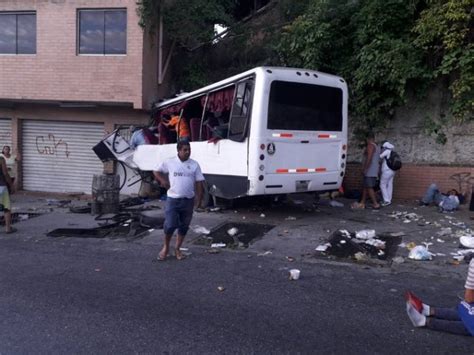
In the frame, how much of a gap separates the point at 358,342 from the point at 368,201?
26.7 ft

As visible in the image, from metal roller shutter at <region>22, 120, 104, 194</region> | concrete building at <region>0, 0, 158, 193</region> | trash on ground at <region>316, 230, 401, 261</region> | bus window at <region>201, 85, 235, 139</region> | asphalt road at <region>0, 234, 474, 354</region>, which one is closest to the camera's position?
asphalt road at <region>0, 234, 474, 354</region>

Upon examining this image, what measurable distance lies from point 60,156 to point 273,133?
891 cm

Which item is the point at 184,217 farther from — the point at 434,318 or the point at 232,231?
the point at 434,318

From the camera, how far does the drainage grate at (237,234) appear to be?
8542 millimetres

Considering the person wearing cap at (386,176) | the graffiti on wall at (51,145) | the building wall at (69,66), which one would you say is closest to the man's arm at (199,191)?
the person wearing cap at (386,176)

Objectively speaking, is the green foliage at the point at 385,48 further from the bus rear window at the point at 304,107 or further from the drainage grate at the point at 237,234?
the drainage grate at the point at 237,234

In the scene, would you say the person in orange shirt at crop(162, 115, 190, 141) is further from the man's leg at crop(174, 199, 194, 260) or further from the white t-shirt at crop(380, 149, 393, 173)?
the white t-shirt at crop(380, 149, 393, 173)

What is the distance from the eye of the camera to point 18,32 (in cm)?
1453

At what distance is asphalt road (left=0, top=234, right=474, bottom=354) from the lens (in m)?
4.42

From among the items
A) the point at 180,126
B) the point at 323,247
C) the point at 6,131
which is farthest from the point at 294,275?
the point at 6,131

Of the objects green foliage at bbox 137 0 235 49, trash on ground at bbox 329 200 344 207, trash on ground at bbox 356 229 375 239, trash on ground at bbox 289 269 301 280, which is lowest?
trash on ground at bbox 289 269 301 280

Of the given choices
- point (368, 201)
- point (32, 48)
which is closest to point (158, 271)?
point (368, 201)

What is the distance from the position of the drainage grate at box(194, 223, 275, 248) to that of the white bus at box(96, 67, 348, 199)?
0.61 meters

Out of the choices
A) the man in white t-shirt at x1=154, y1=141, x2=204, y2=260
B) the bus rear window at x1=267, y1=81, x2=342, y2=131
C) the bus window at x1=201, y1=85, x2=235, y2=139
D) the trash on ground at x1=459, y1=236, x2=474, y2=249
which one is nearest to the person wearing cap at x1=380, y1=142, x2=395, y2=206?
the bus rear window at x1=267, y1=81, x2=342, y2=131
